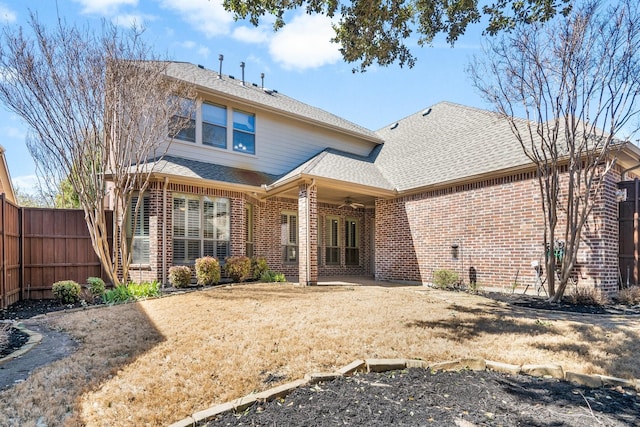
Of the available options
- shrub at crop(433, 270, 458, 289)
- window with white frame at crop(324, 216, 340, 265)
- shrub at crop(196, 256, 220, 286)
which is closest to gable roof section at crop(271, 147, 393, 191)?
window with white frame at crop(324, 216, 340, 265)

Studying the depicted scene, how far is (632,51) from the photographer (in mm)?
6500

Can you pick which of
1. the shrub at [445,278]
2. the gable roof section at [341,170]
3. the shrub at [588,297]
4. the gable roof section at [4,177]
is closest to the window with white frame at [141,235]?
the gable roof section at [341,170]

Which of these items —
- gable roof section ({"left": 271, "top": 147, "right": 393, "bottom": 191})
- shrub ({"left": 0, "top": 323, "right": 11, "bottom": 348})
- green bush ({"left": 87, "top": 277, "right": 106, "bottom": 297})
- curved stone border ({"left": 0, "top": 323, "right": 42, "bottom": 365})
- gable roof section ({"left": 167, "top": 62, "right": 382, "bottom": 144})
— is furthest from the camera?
gable roof section ({"left": 167, "top": 62, "right": 382, "bottom": 144})

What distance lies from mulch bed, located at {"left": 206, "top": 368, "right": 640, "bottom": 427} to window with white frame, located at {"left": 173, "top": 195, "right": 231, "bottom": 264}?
7.75 meters

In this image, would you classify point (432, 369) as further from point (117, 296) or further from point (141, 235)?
point (141, 235)

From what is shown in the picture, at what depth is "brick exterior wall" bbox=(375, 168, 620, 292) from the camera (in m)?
7.66

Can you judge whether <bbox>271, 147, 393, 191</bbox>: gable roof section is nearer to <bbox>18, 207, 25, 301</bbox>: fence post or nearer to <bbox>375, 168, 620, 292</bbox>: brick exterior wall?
<bbox>375, 168, 620, 292</bbox>: brick exterior wall

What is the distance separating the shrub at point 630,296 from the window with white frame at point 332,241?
8959mm

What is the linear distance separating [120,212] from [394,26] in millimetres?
8009

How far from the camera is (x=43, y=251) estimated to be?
28.5 ft

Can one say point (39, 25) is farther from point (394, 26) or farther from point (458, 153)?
point (458, 153)

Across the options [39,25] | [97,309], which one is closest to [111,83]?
[39,25]

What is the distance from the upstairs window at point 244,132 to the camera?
39.0 feet

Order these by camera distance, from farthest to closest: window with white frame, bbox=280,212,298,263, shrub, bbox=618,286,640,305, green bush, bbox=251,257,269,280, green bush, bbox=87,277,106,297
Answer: window with white frame, bbox=280,212,298,263, green bush, bbox=251,257,269,280, green bush, bbox=87,277,106,297, shrub, bbox=618,286,640,305
